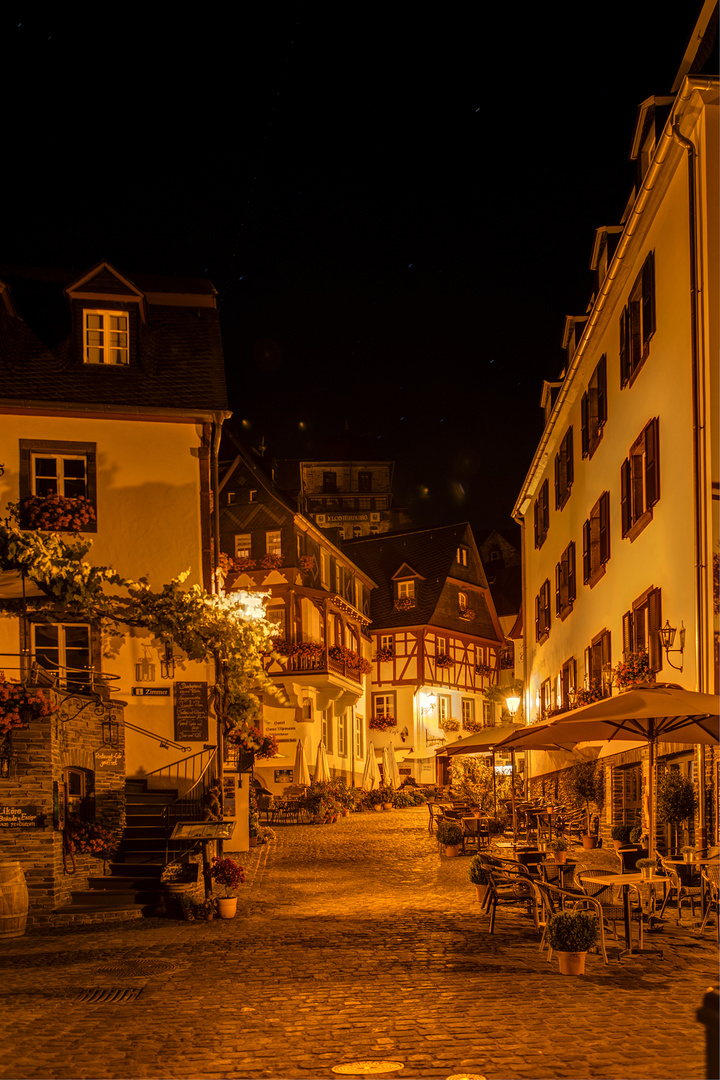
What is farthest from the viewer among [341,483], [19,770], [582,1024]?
[341,483]

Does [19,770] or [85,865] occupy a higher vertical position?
[19,770]

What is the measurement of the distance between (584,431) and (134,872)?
13.8m

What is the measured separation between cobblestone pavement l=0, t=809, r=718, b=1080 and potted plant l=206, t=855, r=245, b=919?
0.59 ft

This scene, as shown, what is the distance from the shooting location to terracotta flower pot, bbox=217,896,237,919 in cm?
1391

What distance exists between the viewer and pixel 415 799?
3938 cm

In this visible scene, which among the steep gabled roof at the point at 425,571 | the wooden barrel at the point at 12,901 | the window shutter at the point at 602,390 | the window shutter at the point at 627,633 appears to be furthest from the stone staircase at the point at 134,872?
the steep gabled roof at the point at 425,571

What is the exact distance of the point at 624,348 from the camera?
19.6m

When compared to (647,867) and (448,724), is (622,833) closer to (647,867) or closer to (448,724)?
(647,867)

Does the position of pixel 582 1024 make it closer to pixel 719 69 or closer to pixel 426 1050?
pixel 426 1050

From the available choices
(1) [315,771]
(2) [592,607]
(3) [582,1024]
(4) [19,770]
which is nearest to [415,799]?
(1) [315,771]

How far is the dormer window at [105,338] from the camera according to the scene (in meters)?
20.8

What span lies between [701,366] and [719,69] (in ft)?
12.5

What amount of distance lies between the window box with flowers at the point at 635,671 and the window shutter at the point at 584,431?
22.4ft

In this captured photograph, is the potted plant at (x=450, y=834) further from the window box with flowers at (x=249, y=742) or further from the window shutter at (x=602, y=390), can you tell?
the window shutter at (x=602, y=390)
